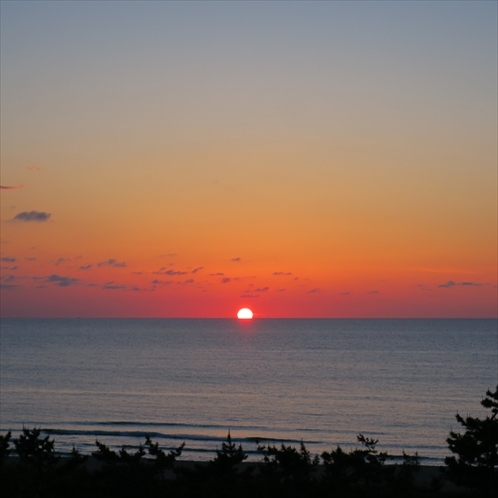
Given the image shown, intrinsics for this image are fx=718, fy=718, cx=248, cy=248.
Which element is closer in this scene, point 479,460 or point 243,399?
point 479,460

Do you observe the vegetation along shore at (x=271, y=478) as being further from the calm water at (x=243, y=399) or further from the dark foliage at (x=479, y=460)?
the calm water at (x=243, y=399)

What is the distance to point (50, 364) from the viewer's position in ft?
388

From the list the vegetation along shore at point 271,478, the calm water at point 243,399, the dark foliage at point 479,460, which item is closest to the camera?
the vegetation along shore at point 271,478

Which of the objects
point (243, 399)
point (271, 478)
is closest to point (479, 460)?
point (271, 478)

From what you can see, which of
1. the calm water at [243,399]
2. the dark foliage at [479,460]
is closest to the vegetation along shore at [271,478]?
the dark foliage at [479,460]

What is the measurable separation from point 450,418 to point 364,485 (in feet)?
143

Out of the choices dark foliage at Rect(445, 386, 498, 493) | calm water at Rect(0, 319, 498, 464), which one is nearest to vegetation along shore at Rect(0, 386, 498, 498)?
dark foliage at Rect(445, 386, 498, 493)

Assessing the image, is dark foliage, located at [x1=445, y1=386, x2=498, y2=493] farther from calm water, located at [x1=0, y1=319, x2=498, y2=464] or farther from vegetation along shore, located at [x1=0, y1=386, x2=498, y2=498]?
calm water, located at [x1=0, y1=319, x2=498, y2=464]

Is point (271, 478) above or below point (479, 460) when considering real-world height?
below

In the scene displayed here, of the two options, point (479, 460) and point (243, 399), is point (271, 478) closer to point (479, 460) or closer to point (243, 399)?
point (479, 460)

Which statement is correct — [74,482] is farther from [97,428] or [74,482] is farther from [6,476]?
[97,428]

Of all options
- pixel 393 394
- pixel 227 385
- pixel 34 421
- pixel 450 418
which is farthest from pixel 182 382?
pixel 450 418

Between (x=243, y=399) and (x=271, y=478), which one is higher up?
(x=243, y=399)

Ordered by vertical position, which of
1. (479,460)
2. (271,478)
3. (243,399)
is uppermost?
(243,399)
